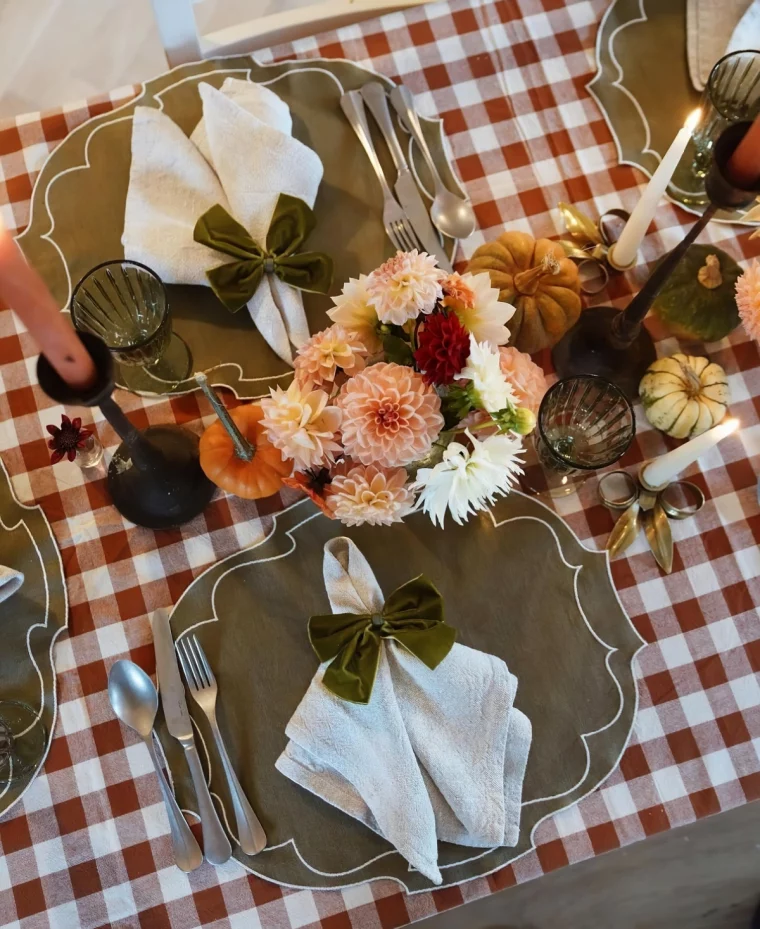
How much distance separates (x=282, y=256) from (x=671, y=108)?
56 centimetres

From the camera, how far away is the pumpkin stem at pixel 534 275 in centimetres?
81

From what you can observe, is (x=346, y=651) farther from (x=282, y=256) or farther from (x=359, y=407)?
(x=282, y=256)

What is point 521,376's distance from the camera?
2.08 feet

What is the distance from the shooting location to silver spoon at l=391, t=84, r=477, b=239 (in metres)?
0.96

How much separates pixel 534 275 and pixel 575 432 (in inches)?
7.3

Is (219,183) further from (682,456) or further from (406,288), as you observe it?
(682,456)

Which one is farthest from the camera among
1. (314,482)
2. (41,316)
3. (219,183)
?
(219,183)

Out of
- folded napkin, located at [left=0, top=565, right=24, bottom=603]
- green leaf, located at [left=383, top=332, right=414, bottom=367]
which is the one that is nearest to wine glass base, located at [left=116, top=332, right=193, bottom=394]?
folded napkin, located at [left=0, top=565, right=24, bottom=603]

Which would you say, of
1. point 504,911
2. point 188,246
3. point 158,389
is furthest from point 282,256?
point 504,911

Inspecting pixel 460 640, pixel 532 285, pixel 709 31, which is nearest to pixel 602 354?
pixel 532 285

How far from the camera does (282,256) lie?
2.95ft

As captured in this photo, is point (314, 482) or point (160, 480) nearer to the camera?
point (314, 482)

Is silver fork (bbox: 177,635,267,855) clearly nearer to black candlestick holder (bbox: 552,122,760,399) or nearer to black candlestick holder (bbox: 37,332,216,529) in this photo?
black candlestick holder (bbox: 37,332,216,529)

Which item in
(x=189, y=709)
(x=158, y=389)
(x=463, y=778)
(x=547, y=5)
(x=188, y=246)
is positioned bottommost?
(x=463, y=778)
